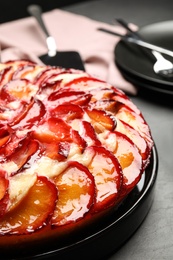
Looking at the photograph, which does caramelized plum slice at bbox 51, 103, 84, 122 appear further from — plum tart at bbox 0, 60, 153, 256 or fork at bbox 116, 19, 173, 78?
fork at bbox 116, 19, 173, 78

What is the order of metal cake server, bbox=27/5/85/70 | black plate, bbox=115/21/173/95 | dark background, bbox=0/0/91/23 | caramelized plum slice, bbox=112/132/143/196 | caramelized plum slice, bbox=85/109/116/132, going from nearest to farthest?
caramelized plum slice, bbox=112/132/143/196 → caramelized plum slice, bbox=85/109/116/132 → black plate, bbox=115/21/173/95 → metal cake server, bbox=27/5/85/70 → dark background, bbox=0/0/91/23

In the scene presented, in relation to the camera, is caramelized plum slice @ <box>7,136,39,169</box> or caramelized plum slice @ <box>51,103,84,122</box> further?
caramelized plum slice @ <box>51,103,84,122</box>

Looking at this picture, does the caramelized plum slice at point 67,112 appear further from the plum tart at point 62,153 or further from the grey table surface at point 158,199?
the grey table surface at point 158,199

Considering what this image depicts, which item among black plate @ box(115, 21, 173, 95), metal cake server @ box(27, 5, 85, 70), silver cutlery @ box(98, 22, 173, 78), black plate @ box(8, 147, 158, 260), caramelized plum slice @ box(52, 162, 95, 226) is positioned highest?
caramelized plum slice @ box(52, 162, 95, 226)

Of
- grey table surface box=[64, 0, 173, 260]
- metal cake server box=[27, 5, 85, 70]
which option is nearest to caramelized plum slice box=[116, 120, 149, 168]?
grey table surface box=[64, 0, 173, 260]

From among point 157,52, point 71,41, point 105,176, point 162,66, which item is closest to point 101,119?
point 105,176

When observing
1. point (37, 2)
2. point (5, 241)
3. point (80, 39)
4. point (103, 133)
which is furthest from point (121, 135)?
point (37, 2)
